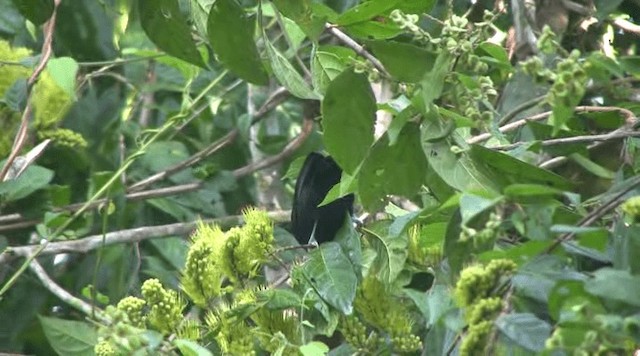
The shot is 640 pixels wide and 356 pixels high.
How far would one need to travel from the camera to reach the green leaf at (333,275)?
144cm

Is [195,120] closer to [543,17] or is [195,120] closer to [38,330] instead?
[38,330]

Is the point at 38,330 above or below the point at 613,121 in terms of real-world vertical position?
below

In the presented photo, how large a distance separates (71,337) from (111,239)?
1.64ft

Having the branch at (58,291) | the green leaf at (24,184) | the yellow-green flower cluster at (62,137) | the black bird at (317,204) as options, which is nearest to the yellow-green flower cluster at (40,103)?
the yellow-green flower cluster at (62,137)

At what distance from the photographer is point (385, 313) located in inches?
58.0

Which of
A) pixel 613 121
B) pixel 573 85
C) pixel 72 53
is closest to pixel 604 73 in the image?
pixel 573 85

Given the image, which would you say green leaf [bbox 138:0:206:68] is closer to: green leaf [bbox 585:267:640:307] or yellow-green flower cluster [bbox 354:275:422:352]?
yellow-green flower cluster [bbox 354:275:422:352]

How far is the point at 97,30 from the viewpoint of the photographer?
8.56 ft

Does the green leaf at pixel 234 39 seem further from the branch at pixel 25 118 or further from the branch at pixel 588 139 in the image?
the branch at pixel 25 118

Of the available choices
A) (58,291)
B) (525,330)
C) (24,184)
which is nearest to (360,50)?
(525,330)

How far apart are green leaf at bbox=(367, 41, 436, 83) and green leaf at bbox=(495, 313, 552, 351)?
30 centimetres

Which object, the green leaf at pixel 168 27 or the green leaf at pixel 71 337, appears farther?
the green leaf at pixel 71 337

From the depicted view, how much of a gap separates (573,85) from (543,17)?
108 centimetres

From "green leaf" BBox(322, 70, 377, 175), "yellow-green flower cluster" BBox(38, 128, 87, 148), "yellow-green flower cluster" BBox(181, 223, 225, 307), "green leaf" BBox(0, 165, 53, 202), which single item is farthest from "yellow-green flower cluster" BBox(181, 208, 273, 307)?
"yellow-green flower cluster" BBox(38, 128, 87, 148)
